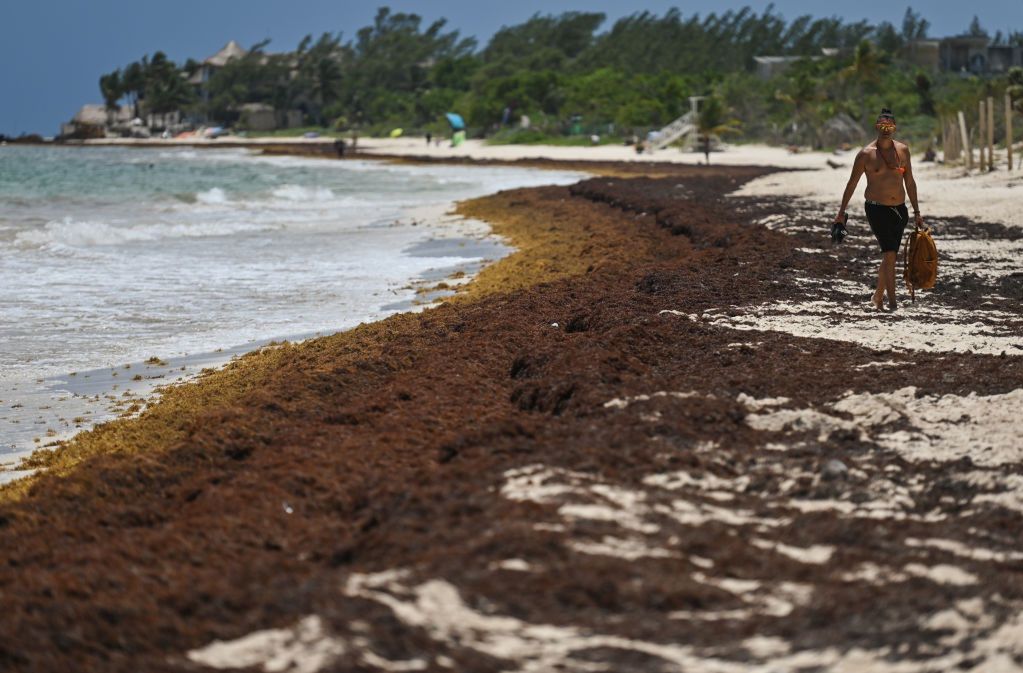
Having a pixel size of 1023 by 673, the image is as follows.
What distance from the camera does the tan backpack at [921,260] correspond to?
30.5ft

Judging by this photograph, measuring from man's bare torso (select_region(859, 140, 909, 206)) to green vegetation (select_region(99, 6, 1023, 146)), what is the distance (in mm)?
26376

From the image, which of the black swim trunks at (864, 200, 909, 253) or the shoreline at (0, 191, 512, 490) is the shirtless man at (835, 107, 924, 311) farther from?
the shoreline at (0, 191, 512, 490)

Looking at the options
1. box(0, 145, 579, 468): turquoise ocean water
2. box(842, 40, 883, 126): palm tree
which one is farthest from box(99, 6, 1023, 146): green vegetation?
box(0, 145, 579, 468): turquoise ocean water

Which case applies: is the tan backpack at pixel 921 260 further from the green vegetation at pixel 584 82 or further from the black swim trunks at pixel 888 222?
the green vegetation at pixel 584 82

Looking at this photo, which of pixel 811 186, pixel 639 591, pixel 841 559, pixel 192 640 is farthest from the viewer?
pixel 811 186

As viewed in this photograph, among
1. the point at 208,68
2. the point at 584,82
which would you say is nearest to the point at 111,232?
the point at 584,82

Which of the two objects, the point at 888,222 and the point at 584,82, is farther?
the point at 584,82

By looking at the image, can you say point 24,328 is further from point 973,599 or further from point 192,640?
point 973,599

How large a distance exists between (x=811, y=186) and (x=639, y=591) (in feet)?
76.5

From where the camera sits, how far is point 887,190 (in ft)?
30.0

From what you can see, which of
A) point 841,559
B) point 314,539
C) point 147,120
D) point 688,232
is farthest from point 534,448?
point 147,120

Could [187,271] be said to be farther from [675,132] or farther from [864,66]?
[675,132]

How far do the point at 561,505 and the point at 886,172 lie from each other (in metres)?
5.54

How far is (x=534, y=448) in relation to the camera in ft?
17.4
